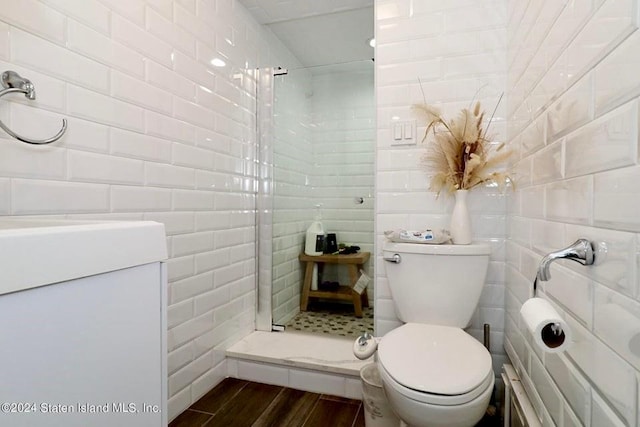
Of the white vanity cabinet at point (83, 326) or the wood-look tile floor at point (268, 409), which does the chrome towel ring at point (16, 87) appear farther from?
the wood-look tile floor at point (268, 409)

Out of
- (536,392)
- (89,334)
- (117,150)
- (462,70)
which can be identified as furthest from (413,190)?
(89,334)

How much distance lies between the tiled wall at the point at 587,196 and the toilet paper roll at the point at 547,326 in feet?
0.17

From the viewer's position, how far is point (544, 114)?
1.00 m

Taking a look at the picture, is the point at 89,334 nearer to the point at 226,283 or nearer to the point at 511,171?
the point at 226,283

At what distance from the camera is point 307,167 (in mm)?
2516

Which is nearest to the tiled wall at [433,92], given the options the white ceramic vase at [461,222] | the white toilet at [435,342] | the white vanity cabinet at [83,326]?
the white ceramic vase at [461,222]

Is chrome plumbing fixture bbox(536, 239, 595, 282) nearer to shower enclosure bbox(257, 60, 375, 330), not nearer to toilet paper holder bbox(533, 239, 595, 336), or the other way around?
toilet paper holder bbox(533, 239, 595, 336)

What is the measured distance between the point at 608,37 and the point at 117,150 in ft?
4.51

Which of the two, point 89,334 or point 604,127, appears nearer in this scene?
point 89,334

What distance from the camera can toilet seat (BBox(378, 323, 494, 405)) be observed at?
91 centimetres

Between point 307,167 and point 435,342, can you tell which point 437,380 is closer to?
point 435,342

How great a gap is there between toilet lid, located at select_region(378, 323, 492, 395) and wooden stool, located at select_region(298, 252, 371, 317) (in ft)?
3.63

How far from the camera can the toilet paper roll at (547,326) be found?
2.01 feet

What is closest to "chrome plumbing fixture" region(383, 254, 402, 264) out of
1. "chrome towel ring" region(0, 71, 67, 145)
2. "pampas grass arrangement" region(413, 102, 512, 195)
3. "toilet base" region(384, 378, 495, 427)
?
"pampas grass arrangement" region(413, 102, 512, 195)
